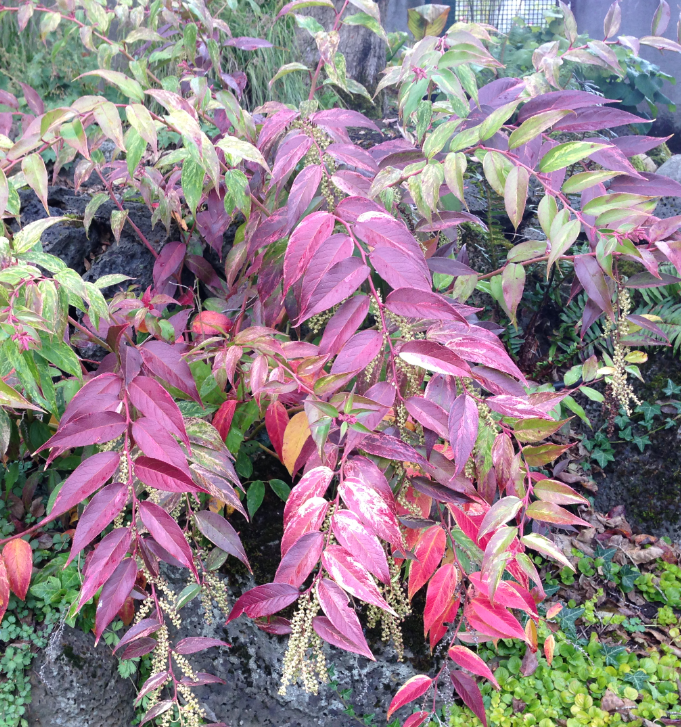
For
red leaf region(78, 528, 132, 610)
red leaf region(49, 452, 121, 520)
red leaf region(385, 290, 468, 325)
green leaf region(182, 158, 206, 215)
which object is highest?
green leaf region(182, 158, 206, 215)

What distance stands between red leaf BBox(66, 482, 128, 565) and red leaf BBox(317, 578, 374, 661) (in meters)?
0.33

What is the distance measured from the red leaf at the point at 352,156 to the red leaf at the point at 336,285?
30 cm

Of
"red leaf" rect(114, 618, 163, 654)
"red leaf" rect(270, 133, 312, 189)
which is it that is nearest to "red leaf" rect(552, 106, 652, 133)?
"red leaf" rect(270, 133, 312, 189)

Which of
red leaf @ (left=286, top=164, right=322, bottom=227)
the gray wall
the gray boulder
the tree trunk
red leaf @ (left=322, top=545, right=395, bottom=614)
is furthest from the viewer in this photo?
the gray wall

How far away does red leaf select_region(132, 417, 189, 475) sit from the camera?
870 millimetres

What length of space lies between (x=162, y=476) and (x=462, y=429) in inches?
18.6

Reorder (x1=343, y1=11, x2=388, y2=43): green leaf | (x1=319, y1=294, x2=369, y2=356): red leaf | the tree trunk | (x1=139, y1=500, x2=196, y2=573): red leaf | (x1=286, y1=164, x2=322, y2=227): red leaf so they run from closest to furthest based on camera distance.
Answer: (x1=139, y1=500, x2=196, y2=573): red leaf < (x1=319, y1=294, x2=369, y2=356): red leaf < (x1=286, y1=164, x2=322, y2=227): red leaf < (x1=343, y1=11, x2=388, y2=43): green leaf < the tree trunk

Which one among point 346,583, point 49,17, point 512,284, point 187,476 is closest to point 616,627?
point 512,284

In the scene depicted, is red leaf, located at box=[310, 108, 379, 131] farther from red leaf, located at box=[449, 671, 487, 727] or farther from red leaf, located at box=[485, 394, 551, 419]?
red leaf, located at box=[449, 671, 487, 727]

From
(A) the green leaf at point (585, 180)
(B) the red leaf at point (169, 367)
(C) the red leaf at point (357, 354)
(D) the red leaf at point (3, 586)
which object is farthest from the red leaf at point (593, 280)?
(D) the red leaf at point (3, 586)

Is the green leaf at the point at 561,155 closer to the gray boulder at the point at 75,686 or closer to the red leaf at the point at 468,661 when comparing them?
the red leaf at the point at 468,661

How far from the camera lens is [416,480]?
1.08m

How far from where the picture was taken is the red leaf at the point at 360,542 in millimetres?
804

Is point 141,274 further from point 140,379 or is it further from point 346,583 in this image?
point 346,583
